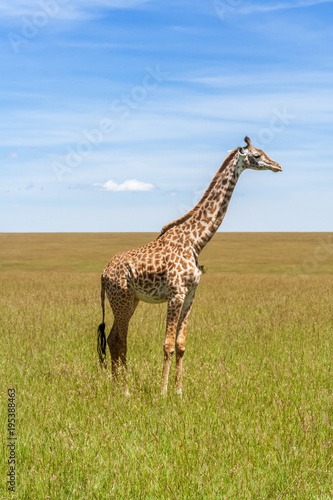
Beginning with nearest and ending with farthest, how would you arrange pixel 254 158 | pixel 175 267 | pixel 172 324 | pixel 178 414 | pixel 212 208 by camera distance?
pixel 178 414 → pixel 172 324 → pixel 175 267 → pixel 254 158 → pixel 212 208

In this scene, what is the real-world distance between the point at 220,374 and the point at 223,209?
82.9 inches

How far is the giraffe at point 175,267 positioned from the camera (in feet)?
20.9

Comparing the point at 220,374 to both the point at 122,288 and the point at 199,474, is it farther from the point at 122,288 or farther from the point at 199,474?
the point at 199,474

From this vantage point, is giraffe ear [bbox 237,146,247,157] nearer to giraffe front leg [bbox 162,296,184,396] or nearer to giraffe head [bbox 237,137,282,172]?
giraffe head [bbox 237,137,282,172]

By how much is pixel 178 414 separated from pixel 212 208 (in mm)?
2720

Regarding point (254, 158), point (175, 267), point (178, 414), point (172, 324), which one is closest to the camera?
point (178, 414)

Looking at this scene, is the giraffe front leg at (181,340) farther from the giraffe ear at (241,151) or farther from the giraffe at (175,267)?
the giraffe ear at (241,151)

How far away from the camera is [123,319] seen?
6648 millimetres

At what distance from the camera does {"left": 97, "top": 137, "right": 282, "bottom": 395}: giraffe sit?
20.9 ft

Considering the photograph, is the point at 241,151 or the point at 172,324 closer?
the point at 172,324

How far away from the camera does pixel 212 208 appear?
6.80 m

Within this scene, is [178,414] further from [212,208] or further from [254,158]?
[254,158]

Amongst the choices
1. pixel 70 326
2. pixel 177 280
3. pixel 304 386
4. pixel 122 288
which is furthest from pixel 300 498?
pixel 70 326

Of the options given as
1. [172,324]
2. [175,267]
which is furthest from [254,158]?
[172,324]
